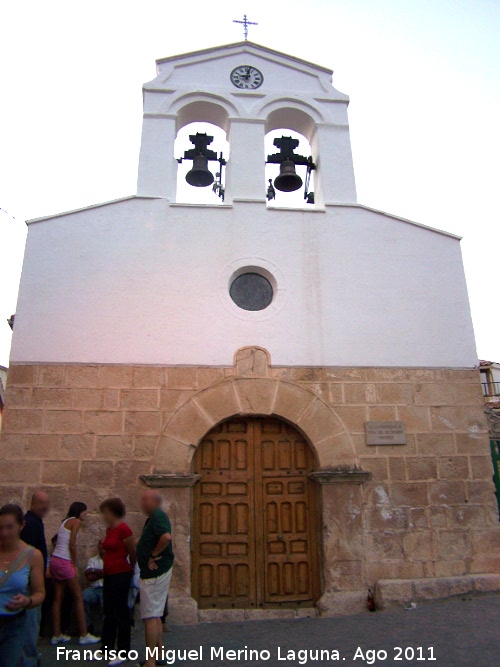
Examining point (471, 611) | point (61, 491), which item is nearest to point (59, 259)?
point (61, 491)

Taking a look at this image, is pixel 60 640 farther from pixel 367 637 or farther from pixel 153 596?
pixel 367 637

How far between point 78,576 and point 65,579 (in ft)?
1.81

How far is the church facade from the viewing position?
221 inches

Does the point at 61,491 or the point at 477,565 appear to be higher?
the point at 61,491

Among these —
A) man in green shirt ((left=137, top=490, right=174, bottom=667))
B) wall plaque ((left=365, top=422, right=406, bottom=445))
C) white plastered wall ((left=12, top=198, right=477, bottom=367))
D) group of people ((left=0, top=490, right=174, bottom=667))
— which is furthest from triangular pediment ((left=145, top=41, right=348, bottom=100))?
man in green shirt ((left=137, top=490, right=174, bottom=667))

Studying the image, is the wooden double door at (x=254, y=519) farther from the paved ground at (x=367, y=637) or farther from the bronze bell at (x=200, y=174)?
the bronze bell at (x=200, y=174)

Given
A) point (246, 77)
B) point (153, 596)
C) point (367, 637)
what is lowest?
point (367, 637)

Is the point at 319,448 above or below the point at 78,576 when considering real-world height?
above

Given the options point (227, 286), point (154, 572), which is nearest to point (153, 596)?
point (154, 572)

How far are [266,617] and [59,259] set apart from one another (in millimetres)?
4513

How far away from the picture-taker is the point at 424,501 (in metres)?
5.87

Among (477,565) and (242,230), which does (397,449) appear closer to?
(477,565)

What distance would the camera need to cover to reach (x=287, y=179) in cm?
733

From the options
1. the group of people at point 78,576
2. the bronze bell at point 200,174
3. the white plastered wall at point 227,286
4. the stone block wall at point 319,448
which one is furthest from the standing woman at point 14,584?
the bronze bell at point 200,174
